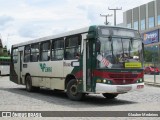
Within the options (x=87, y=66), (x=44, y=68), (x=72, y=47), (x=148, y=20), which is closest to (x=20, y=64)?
(x=44, y=68)

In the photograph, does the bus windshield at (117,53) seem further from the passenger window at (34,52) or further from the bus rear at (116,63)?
the passenger window at (34,52)

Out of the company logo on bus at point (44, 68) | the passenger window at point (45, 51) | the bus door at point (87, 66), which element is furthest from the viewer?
the passenger window at point (45, 51)

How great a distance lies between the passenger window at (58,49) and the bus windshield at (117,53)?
9.73 feet

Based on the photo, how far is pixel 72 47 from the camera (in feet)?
54.3

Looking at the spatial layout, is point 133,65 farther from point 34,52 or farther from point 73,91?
point 34,52

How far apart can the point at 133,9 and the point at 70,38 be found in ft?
305

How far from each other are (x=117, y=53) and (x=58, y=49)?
362cm

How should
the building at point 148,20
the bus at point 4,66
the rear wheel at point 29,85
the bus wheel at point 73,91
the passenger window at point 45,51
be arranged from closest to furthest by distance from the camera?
the bus wheel at point 73,91, the passenger window at point 45,51, the rear wheel at point 29,85, the bus at point 4,66, the building at point 148,20

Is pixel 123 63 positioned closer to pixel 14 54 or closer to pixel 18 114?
pixel 18 114

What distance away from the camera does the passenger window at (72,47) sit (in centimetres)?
1608

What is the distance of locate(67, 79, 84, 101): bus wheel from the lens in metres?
16.2

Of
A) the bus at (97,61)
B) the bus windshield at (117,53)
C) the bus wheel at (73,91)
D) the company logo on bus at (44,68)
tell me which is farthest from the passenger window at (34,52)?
the bus windshield at (117,53)

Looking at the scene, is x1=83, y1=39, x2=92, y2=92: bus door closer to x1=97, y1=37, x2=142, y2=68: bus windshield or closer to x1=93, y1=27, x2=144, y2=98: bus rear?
x1=93, y1=27, x2=144, y2=98: bus rear

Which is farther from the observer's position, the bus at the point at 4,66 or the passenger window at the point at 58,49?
the bus at the point at 4,66
